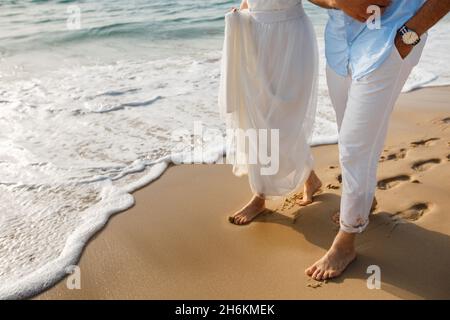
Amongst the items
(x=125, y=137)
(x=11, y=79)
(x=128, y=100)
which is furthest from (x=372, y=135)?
(x=11, y=79)

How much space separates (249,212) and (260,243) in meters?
0.30

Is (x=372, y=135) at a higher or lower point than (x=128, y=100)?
higher

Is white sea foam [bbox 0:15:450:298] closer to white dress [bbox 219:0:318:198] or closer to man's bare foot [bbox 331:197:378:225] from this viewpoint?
white dress [bbox 219:0:318:198]

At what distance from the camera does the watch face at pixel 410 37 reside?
191 centimetres

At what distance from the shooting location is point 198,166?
3.67 m

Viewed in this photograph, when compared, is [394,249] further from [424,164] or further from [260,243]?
[424,164]

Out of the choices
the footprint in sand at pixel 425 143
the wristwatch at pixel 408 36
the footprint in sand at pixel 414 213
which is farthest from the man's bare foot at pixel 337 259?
the footprint in sand at pixel 425 143

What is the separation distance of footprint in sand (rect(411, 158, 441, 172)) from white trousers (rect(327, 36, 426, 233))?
4.09 ft

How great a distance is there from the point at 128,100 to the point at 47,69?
253 centimetres

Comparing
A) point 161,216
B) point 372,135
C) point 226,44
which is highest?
point 226,44

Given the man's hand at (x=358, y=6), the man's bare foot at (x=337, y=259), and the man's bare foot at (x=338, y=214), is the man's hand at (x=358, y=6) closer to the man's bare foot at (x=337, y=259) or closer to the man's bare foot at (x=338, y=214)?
the man's bare foot at (x=337, y=259)

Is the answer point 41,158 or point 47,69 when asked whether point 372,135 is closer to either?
point 41,158

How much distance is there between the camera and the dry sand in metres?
2.24

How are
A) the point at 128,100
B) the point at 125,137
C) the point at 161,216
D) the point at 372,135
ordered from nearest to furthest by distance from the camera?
the point at 372,135 < the point at 161,216 < the point at 125,137 < the point at 128,100
